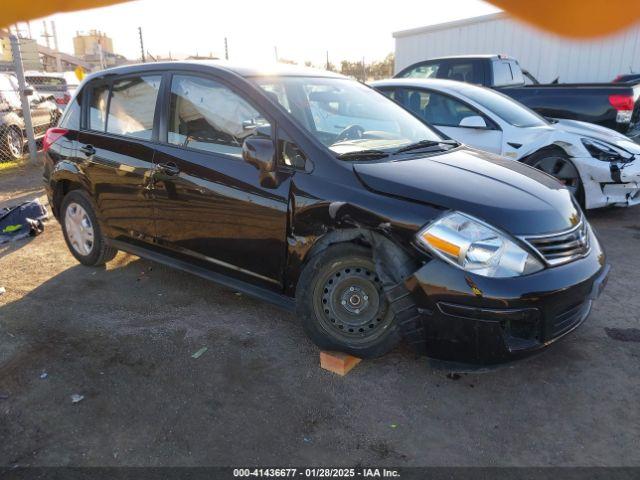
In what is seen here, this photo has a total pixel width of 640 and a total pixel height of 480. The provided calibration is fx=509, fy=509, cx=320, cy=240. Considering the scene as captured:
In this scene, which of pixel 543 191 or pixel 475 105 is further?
pixel 475 105

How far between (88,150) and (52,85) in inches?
418

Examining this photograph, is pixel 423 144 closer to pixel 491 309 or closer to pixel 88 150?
pixel 491 309

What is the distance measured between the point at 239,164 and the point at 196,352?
4.03 ft

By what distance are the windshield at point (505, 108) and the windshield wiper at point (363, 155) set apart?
10.9ft

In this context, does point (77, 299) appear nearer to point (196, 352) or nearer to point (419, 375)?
point (196, 352)

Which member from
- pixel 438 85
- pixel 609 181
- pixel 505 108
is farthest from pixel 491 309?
pixel 438 85

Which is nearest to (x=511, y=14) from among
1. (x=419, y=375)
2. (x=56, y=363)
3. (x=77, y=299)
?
(x=419, y=375)

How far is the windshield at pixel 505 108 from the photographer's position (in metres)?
5.98

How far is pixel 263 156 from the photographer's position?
3010mm

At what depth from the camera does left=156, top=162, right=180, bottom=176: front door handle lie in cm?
356

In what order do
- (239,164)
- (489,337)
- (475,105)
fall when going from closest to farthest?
(489,337) < (239,164) < (475,105)

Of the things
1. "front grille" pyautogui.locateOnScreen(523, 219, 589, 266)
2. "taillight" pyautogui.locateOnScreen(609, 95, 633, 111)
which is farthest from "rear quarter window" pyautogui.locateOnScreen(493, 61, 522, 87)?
"front grille" pyautogui.locateOnScreen(523, 219, 589, 266)

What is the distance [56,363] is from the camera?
3.14 metres

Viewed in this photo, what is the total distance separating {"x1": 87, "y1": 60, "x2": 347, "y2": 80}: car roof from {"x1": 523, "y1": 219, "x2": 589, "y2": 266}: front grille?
2054mm
